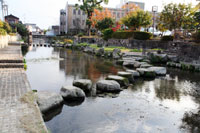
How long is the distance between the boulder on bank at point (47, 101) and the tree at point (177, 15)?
22049mm

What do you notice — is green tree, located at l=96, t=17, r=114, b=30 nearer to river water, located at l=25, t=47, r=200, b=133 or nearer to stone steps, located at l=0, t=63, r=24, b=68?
stone steps, located at l=0, t=63, r=24, b=68

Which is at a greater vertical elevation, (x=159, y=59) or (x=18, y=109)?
(x=159, y=59)

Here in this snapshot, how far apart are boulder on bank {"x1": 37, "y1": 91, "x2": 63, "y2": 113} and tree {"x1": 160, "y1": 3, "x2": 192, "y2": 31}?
2205 centimetres

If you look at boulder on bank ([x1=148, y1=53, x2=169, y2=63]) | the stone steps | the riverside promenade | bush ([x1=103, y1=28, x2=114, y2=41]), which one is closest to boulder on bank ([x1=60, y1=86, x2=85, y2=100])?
the riverside promenade

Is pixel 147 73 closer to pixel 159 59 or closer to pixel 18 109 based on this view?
pixel 159 59

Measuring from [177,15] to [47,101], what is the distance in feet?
75.7

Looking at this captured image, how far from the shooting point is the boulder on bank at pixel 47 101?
654 cm

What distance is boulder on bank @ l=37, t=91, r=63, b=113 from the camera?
6543mm

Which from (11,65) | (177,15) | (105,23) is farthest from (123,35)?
(11,65)

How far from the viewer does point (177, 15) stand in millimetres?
25203

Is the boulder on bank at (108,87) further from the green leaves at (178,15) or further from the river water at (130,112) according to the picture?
the green leaves at (178,15)

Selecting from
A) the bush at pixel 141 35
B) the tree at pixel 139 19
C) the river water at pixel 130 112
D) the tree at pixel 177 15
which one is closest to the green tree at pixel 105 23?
the tree at pixel 139 19

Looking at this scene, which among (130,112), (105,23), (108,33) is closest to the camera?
(130,112)

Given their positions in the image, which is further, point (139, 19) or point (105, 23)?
point (105, 23)
